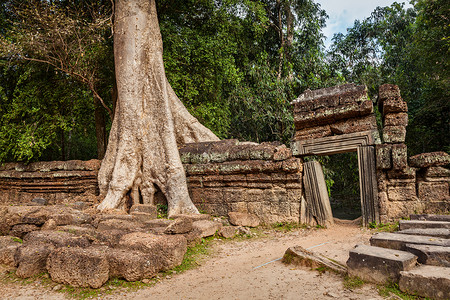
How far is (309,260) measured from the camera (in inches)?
124

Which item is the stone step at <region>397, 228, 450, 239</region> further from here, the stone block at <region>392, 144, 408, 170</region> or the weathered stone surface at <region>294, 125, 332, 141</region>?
the weathered stone surface at <region>294, 125, 332, 141</region>

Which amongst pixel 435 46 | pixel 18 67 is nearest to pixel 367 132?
pixel 435 46

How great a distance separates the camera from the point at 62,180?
6.82 metres

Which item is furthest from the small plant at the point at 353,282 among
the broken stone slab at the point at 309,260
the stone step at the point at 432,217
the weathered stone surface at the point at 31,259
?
the weathered stone surface at the point at 31,259

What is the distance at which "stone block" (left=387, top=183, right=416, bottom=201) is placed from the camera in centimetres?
486

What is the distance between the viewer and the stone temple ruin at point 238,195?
314 centimetres

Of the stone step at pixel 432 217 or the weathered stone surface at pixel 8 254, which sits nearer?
the weathered stone surface at pixel 8 254

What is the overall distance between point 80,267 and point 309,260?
2.28 meters

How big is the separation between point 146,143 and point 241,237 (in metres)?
2.74

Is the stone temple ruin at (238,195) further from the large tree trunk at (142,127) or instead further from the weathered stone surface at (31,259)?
the large tree trunk at (142,127)

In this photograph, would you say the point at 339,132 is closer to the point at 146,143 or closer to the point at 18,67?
the point at 146,143

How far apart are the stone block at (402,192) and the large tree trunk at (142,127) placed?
3.41 metres

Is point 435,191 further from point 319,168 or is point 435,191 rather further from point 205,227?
point 205,227

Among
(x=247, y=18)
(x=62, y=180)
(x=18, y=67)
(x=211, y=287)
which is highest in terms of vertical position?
(x=247, y=18)
